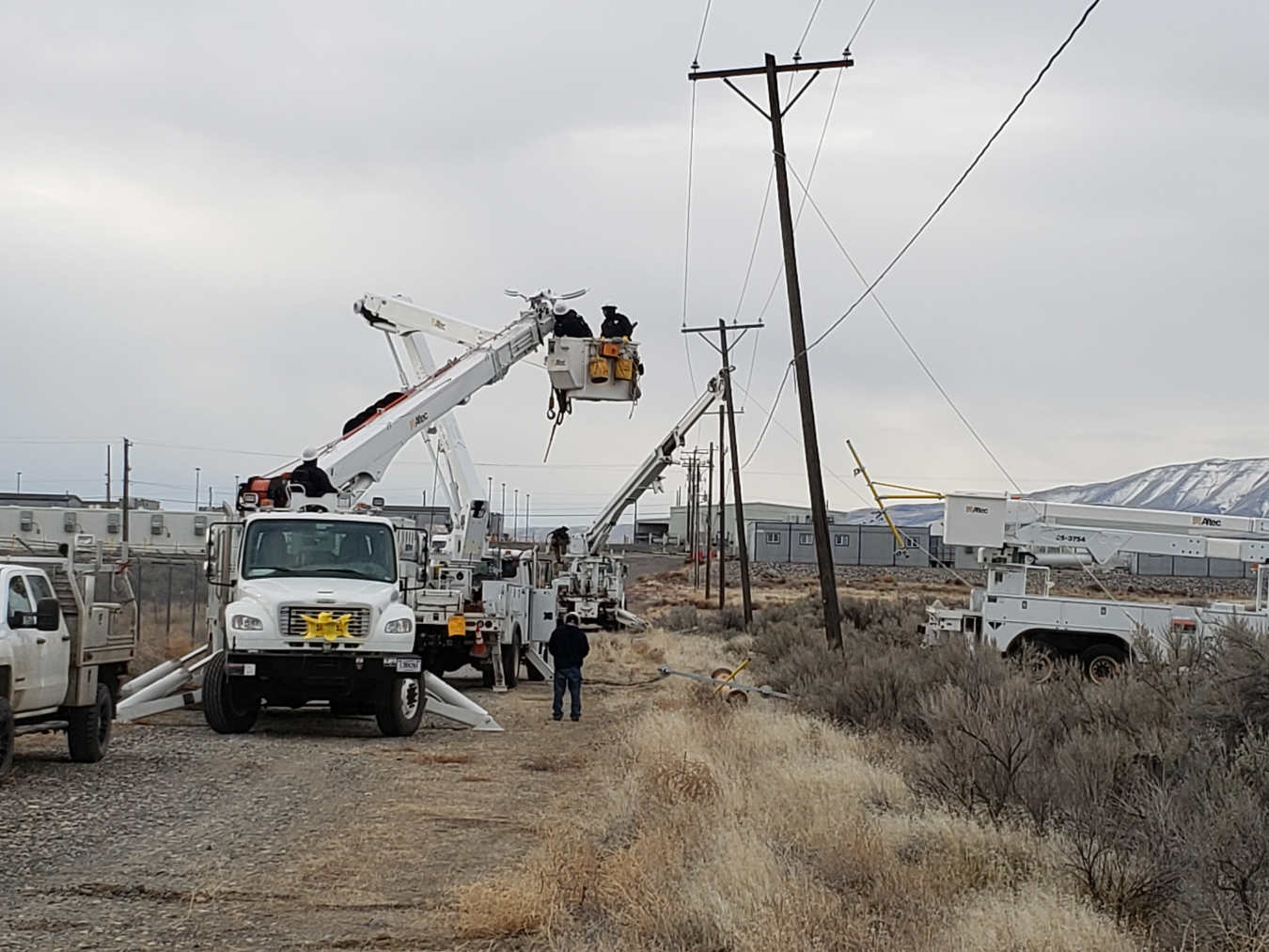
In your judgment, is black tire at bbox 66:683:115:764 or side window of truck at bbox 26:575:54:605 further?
black tire at bbox 66:683:115:764

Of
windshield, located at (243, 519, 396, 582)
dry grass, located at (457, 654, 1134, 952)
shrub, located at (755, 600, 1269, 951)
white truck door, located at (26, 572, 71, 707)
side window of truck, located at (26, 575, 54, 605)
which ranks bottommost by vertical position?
dry grass, located at (457, 654, 1134, 952)

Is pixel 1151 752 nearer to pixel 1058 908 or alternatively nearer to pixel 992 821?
pixel 992 821

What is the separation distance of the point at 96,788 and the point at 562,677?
8.49 m

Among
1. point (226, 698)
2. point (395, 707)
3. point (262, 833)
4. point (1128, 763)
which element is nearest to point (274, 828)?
point (262, 833)

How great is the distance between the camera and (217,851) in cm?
1088

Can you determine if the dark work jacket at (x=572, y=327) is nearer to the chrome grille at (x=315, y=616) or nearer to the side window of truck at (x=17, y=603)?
the chrome grille at (x=315, y=616)

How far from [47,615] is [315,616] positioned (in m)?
4.95

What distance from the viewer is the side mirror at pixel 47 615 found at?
45.3ft

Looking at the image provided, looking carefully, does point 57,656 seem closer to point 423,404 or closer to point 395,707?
point 395,707

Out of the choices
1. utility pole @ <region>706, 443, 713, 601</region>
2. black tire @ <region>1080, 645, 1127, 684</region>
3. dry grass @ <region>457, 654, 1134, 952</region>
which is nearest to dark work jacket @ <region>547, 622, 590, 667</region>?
black tire @ <region>1080, 645, 1127, 684</region>

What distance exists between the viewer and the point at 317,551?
19906 mm

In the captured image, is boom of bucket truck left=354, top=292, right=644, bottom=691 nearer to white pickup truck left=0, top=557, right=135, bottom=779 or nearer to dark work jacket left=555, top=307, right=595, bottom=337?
dark work jacket left=555, top=307, right=595, bottom=337

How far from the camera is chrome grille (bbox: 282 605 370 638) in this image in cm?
1850

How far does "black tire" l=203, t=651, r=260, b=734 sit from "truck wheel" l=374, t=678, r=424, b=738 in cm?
151
